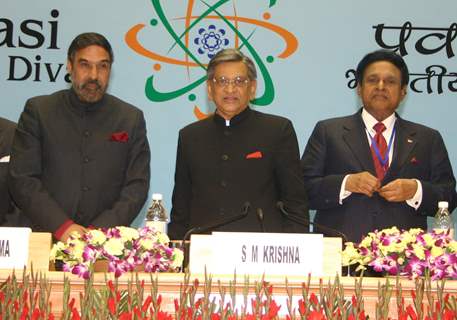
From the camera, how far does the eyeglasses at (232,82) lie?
11.9 feet

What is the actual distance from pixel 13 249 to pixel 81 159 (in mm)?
1084

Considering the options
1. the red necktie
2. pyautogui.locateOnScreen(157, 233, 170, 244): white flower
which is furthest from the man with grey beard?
the red necktie

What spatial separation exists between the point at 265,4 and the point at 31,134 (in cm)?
206

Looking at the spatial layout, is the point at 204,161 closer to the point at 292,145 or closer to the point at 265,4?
the point at 292,145

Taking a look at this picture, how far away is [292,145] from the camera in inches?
146

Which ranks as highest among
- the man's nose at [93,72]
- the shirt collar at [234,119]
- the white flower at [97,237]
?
the man's nose at [93,72]

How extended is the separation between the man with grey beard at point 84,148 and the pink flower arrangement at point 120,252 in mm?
739

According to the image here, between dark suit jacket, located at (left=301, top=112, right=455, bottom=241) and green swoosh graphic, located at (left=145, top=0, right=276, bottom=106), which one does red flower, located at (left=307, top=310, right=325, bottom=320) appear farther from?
green swoosh graphic, located at (left=145, top=0, right=276, bottom=106)

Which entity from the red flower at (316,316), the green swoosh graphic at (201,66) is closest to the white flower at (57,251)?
the red flower at (316,316)

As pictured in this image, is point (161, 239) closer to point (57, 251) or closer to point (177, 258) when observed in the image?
point (177, 258)

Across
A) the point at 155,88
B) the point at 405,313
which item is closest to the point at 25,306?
the point at 405,313

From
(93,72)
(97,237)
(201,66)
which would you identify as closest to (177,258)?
(97,237)

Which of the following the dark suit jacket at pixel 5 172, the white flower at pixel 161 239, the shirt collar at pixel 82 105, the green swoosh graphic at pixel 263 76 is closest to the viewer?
the white flower at pixel 161 239

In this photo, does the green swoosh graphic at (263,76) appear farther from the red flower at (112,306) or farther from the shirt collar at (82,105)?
the red flower at (112,306)
